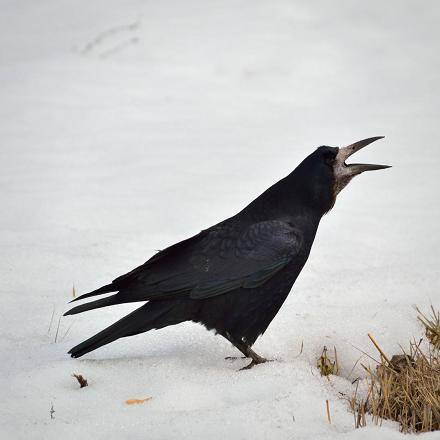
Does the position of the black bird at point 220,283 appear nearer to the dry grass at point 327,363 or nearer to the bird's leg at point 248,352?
the bird's leg at point 248,352

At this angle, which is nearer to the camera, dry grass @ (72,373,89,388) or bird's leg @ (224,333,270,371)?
dry grass @ (72,373,89,388)

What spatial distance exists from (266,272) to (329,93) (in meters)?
5.30

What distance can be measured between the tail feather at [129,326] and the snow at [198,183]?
10cm

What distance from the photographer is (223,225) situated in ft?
13.5

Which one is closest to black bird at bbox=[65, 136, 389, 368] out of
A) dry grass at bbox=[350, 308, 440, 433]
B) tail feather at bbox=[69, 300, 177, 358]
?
tail feather at bbox=[69, 300, 177, 358]

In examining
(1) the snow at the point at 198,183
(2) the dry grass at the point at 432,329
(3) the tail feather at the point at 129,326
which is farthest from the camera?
(2) the dry grass at the point at 432,329

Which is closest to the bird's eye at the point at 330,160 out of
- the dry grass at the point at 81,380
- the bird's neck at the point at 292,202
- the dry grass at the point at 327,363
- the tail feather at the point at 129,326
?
the bird's neck at the point at 292,202

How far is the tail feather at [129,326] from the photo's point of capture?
3.68 m

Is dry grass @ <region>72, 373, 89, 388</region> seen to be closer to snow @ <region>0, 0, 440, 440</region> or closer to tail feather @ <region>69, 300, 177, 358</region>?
snow @ <region>0, 0, 440, 440</region>

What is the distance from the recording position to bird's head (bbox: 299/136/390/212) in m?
4.18

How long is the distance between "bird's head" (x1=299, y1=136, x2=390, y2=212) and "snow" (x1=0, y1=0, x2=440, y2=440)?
0.72 metres

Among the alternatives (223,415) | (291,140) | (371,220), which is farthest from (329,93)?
(223,415)

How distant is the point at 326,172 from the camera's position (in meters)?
4.21

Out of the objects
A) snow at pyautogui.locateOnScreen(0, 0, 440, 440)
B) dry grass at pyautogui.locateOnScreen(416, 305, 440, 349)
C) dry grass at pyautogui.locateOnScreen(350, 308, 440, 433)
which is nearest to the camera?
dry grass at pyautogui.locateOnScreen(350, 308, 440, 433)
